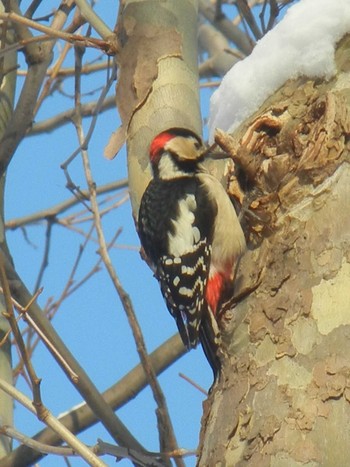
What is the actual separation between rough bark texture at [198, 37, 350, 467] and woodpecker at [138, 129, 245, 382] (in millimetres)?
234

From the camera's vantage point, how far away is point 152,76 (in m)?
3.13

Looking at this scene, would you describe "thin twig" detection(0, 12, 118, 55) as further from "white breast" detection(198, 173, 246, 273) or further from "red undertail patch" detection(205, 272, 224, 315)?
"red undertail patch" detection(205, 272, 224, 315)

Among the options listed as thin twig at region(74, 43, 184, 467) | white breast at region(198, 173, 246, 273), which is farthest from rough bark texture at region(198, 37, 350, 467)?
thin twig at region(74, 43, 184, 467)

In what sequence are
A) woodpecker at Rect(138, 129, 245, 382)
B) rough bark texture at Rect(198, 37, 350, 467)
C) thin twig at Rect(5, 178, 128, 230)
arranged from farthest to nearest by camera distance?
thin twig at Rect(5, 178, 128, 230), woodpecker at Rect(138, 129, 245, 382), rough bark texture at Rect(198, 37, 350, 467)

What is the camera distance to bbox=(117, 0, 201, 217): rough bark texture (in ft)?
10.1

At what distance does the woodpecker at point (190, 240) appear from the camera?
132 inches

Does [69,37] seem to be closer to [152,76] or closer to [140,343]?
[152,76]

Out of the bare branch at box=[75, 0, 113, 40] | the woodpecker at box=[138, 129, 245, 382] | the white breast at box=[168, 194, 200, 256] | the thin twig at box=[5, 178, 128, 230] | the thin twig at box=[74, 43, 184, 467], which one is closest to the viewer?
the thin twig at box=[74, 43, 184, 467]

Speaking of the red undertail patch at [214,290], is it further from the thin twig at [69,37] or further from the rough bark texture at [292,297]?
the thin twig at [69,37]

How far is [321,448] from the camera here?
2.22 m

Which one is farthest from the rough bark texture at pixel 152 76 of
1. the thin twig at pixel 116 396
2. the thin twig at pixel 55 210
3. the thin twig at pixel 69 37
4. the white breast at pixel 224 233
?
the thin twig at pixel 55 210

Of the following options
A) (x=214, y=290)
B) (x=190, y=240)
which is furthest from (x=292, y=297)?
(x=190, y=240)

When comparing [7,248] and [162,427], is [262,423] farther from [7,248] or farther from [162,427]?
[7,248]

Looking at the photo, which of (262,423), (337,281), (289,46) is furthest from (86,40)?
(262,423)
